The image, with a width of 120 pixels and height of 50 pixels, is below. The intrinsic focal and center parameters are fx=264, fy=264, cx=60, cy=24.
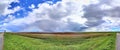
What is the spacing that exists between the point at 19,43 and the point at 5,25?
460 mm

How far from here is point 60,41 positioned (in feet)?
15.8

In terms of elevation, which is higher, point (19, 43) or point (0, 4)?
point (0, 4)

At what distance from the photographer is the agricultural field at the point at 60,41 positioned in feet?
15.3

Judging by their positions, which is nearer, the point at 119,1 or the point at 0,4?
the point at 119,1

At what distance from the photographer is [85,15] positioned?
15.8 feet

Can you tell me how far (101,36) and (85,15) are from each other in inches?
19.1

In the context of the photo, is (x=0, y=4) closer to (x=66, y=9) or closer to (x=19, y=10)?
(x=19, y=10)

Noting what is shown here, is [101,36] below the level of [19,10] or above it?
below

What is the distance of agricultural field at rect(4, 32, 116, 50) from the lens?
15.3 ft

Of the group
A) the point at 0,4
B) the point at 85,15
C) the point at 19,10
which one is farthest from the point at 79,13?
the point at 0,4

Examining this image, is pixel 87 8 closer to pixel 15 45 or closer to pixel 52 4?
pixel 52 4

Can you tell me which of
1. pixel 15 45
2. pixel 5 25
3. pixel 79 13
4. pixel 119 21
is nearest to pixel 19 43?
pixel 15 45

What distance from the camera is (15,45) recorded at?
4.83 m

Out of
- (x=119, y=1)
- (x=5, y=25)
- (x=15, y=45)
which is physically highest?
(x=119, y=1)
